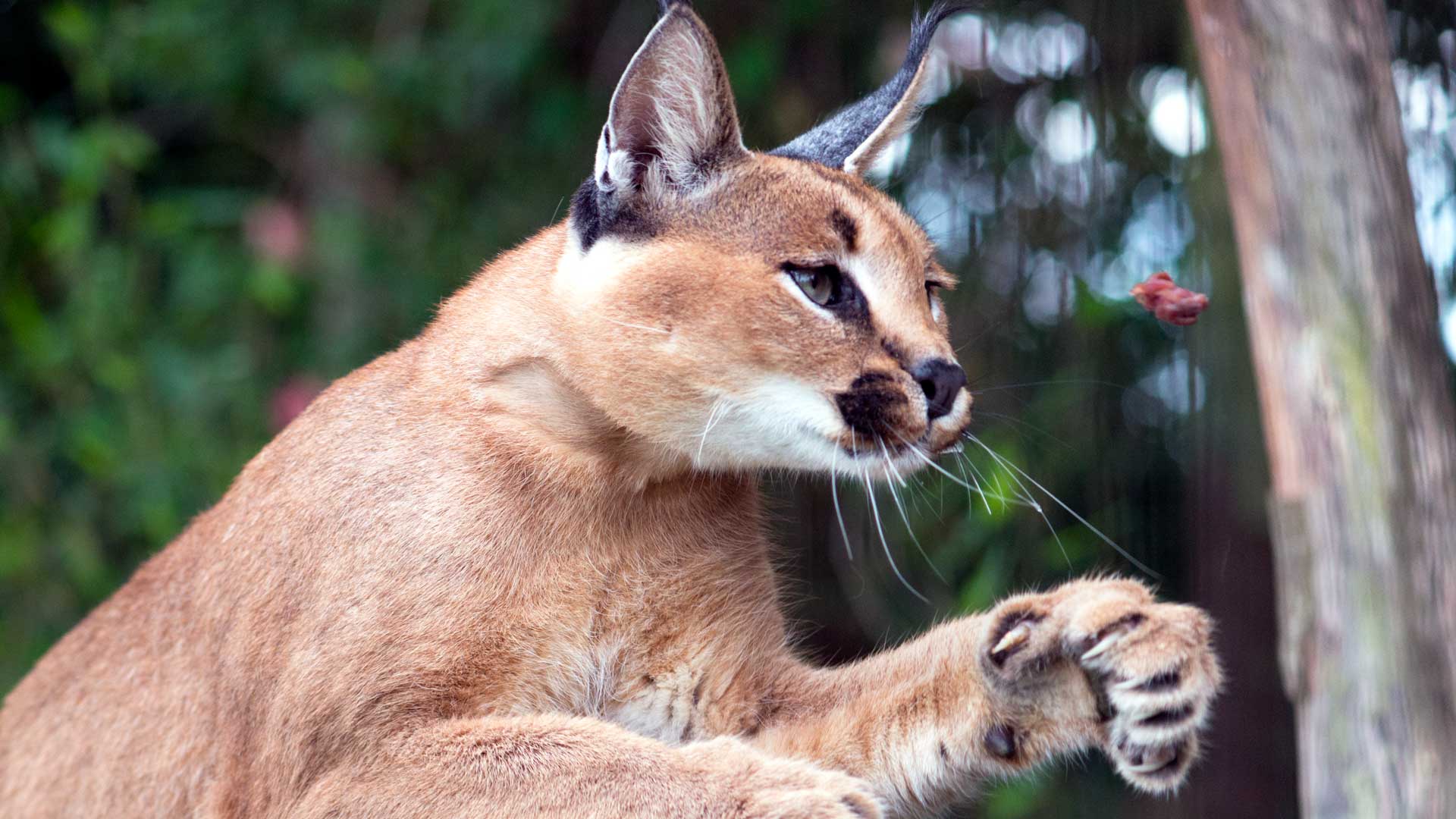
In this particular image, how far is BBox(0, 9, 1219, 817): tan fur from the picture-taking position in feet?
8.54

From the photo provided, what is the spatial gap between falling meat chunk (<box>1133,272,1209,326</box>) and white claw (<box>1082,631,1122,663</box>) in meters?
0.81

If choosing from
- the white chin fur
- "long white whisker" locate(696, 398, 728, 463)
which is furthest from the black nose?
"long white whisker" locate(696, 398, 728, 463)

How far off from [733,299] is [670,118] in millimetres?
431

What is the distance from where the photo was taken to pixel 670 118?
9.65ft

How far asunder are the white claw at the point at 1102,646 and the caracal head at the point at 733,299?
48 centimetres

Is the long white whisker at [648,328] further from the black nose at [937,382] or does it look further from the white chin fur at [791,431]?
the black nose at [937,382]

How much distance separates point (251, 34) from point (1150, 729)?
17.6ft

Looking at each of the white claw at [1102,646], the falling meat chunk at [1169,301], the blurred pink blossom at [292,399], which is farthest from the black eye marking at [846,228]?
the blurred pink blossom at [292,399]

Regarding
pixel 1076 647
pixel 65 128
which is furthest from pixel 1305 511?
pixel 65 128

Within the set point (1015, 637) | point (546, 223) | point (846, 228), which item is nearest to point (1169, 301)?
point (846, 228)

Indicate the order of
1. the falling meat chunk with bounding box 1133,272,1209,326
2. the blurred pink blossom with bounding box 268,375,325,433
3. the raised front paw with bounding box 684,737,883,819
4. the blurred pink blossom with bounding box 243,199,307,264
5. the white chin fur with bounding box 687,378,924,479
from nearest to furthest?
1. the raised front paw with bounding box 684,737,883,819
2. the white chin fur with bounding box 687,378,924,479
3. the falling meat chunk with bounding box 1133,272,1209,326
4. the blurred pink blossom with bounding box 268,375,325,433
5. the blurred pink blossom with bounding box 243,199,307,264

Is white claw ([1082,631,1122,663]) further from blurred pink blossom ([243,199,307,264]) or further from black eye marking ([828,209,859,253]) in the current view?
blurred pink blossom ([243,199,307,264])

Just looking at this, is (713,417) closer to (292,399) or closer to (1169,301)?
(1169,301)

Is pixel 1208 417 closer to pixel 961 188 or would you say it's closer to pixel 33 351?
pixel 961 188
